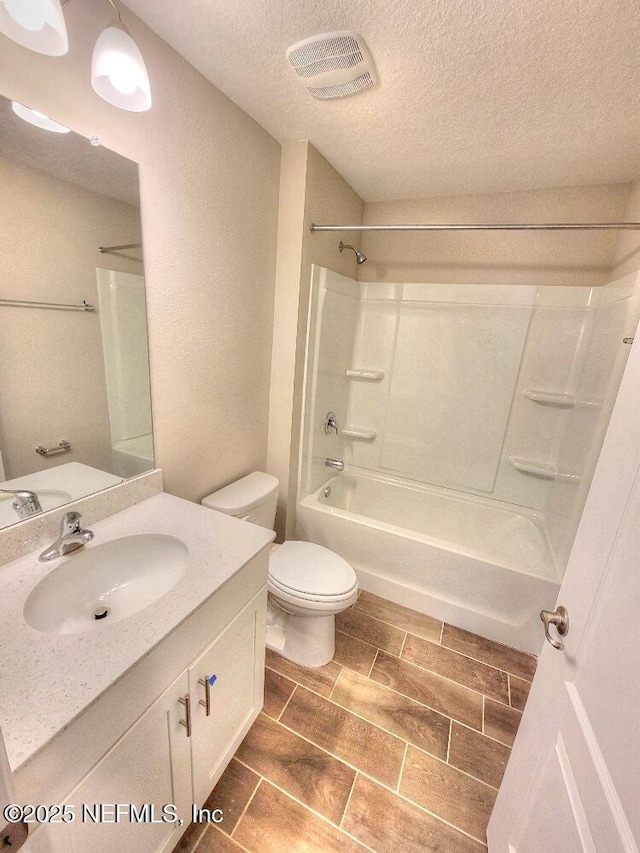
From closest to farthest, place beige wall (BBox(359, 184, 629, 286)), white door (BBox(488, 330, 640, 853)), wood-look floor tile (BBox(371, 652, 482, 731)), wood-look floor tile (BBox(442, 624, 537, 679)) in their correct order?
white door (BBox(488, 330, 640, 853)) < wood-look floor tile (BBox(371, 652, 482, 731)) < wood-look floor tile (BBox(442, 624, 537, 679)) < beige wall (BBox(359, 184, 629, 286))

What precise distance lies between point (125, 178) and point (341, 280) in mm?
1329

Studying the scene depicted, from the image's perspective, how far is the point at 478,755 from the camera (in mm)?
1304

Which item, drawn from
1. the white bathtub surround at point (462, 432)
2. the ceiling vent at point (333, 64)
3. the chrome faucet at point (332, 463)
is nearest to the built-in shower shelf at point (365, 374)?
the white bathtub surround at point (462, 432)

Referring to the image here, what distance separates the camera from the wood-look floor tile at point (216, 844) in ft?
3.38

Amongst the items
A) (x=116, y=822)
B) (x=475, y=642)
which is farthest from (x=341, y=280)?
(x=116, y=822)

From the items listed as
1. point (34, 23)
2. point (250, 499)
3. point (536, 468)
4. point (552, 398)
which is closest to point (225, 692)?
point (250, 499)

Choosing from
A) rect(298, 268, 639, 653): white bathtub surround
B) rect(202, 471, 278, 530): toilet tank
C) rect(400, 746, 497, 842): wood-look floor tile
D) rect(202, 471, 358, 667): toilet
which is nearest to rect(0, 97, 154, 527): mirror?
rect(202, 471, 278, 530): toilet tank

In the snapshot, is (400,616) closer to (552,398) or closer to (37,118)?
(552,398)

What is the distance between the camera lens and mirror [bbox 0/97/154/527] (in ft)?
2.97

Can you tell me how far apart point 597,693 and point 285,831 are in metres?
1.08

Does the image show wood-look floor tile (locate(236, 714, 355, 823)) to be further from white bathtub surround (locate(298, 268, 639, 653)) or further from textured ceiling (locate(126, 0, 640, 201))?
textured ceiling (locate(126, 0, 640, 201))

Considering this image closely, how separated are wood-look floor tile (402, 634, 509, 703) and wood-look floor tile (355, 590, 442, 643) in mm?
64

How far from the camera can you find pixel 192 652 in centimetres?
88

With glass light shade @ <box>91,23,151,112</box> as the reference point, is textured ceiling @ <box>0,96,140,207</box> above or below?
below
